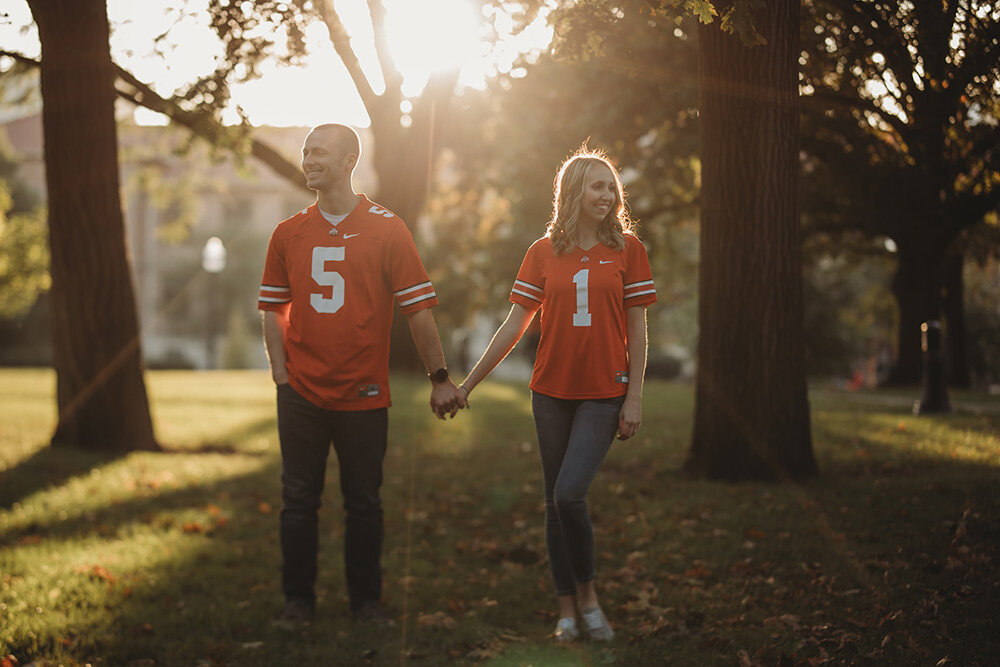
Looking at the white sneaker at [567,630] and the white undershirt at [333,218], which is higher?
the white undershirt at [333,218]

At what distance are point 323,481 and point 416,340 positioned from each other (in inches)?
36.2

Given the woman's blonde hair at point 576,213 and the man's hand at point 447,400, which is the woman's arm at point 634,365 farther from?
the man's hand at point 447,400

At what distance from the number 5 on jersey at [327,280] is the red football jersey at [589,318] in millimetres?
965

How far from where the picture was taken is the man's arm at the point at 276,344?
171 inches

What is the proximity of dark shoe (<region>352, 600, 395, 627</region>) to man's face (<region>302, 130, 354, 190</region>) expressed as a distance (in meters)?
2.23

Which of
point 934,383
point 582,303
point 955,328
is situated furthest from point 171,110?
point 955,328

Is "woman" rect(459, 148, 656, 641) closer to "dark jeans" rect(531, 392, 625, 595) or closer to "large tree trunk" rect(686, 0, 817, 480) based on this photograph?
"dark jeans" rect(531, 392, 625, 595)

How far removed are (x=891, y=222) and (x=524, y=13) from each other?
11.8 m

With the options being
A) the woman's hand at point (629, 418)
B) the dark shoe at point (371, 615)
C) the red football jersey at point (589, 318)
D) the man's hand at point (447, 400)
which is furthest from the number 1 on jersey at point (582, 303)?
the dark shoe at point (371, 615)

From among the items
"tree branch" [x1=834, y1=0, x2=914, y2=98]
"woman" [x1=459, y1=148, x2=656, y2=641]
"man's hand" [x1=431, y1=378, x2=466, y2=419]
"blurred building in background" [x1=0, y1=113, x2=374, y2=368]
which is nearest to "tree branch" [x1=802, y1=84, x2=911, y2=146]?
"tree branch" [x1=834, y1=0, x2=914, y2=98]

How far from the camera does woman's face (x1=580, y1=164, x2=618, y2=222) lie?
13.1 feet

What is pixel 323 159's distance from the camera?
→ 13.7ft

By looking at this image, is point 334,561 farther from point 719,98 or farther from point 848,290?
point 848,290

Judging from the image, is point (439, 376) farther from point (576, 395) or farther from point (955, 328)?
point (955, 328)
